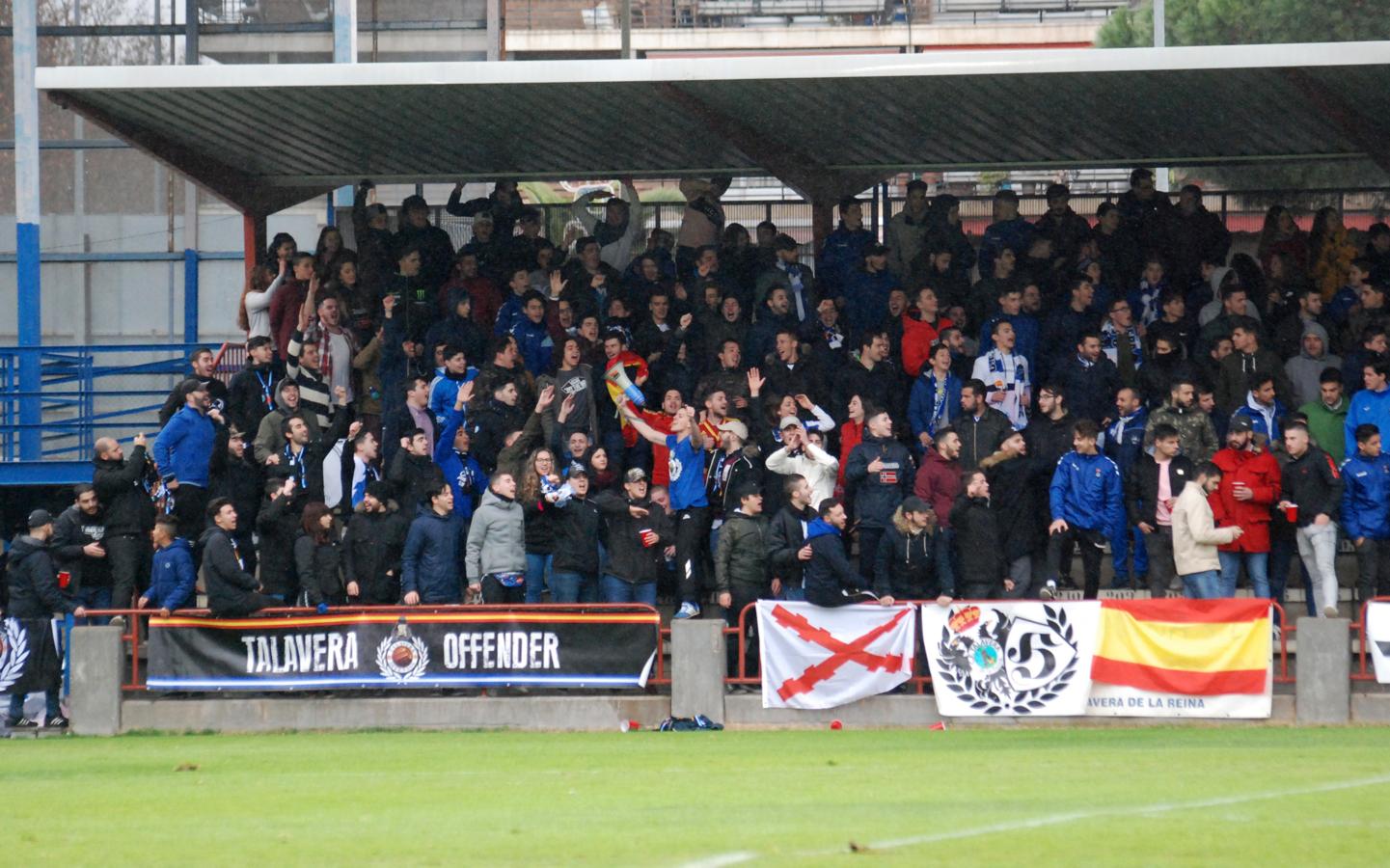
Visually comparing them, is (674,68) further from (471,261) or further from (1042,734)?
(1042,734)

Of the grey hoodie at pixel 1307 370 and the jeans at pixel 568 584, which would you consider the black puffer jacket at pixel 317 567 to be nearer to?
the jeans at pixel 568 584

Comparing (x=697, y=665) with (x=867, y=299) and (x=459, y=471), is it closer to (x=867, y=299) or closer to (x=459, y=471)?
(x=459, y=471)

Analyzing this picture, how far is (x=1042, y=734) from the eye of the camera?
48.7 ft

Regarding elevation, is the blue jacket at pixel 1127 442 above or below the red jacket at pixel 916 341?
below

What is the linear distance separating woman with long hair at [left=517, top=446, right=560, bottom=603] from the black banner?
32.4 inches

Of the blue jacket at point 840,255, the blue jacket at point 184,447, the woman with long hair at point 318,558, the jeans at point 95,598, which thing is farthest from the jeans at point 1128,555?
the jeans at point 95,598

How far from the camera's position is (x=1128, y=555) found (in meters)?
17.0

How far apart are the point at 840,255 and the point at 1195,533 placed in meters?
5.62

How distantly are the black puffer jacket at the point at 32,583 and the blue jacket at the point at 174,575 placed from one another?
96 cm

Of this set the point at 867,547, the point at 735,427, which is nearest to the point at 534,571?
the point at 735,427

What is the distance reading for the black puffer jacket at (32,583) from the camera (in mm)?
17094

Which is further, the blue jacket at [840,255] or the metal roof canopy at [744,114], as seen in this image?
the blue jacket at [840,255]

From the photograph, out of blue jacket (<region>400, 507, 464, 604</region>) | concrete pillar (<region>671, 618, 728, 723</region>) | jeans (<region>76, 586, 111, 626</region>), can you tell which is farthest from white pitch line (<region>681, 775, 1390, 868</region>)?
jeans (<region>76, 586, 111, 626</region>)

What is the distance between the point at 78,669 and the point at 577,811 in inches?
319
